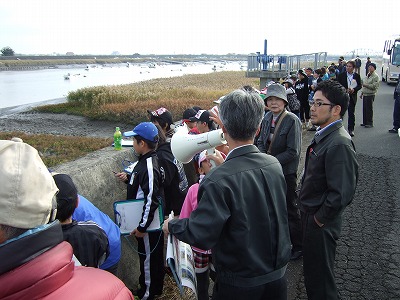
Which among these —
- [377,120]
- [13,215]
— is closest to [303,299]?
[13,215]

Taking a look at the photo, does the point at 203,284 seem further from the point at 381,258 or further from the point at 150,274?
the point at 381,258

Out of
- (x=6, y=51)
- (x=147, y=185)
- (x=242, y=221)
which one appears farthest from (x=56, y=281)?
(x=6, y=51)

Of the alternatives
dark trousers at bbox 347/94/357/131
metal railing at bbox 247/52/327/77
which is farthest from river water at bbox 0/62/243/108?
dark trousers at bbox 347/94/357/131

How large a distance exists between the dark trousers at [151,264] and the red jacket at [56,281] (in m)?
2.25

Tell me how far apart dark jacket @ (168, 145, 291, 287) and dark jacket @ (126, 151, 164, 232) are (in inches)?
50.9

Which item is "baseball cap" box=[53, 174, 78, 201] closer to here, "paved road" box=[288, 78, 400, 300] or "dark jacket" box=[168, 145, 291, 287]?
"dark jacket" box=[168, 145, 291, 287]

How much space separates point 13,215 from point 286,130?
3.49 m

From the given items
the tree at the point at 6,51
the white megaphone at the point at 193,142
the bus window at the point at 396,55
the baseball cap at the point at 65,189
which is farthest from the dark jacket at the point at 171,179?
the tree at the point at 6,51

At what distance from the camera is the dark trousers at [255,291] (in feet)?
6.52

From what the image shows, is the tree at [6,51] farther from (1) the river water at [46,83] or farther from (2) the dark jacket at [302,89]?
(2) the dark jacket at [302,89]

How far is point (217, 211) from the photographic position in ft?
6.01

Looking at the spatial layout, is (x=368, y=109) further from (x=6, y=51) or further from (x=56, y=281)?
(x=6, y=51)

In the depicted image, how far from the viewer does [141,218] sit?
3393 mm

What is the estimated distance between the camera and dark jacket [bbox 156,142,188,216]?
3.79 meters
